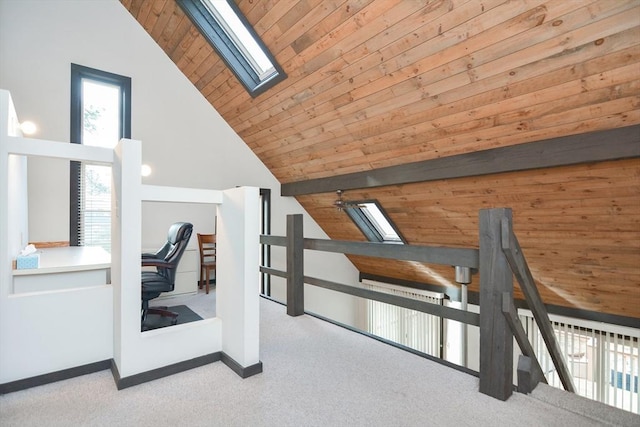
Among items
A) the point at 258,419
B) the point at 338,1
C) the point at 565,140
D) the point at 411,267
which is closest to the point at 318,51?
the point at 338,1

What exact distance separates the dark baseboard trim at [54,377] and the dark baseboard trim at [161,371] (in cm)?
10

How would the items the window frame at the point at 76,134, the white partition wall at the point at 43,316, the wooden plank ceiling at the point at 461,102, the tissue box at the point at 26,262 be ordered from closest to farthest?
1. the white partition wall at the point at 43,316
2. the tissue box at the point at 26,262
3. the wooden plank ceiling at the point at 461,102
4. the window frame at the point at 76,134

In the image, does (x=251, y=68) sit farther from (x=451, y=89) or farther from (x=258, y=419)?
(x=258, y=419)

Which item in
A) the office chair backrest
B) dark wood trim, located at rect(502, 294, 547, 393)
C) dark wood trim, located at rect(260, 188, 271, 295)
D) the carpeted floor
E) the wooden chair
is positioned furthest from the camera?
dark wood trim, located at rect(260, 188, 271, 295)

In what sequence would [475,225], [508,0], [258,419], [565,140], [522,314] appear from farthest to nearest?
[522,314] < [475,225] < [565,140] < [508,0] < [258,419]

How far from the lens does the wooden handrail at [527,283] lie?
1.81 metres

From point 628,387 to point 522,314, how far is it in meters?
1.35

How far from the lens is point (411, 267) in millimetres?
5883

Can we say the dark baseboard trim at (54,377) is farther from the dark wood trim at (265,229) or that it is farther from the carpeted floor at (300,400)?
the dark wood trim at (265,229)

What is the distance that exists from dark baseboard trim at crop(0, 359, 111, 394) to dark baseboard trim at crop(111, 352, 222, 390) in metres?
0.10

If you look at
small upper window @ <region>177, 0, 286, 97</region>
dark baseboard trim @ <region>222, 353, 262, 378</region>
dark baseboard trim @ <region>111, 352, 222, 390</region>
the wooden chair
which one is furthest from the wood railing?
the wooden chair

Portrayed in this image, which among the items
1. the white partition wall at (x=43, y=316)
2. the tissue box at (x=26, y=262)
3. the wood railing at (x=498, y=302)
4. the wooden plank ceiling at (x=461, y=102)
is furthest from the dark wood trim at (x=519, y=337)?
the tissue box at (x=26, y=262)

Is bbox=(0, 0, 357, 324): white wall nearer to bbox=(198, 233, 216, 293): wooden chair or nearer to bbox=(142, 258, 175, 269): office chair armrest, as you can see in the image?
bbox=(198, 233, 216, 293): wooden chair

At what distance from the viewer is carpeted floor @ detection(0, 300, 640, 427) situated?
1.67 meters
